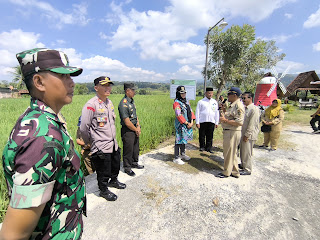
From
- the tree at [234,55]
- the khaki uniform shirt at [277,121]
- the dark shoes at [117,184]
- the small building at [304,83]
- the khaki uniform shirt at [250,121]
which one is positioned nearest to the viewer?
the dark shoes at [117,184]

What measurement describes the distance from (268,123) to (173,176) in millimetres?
3577

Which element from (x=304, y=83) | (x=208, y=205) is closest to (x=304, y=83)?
(x=304, y=83)

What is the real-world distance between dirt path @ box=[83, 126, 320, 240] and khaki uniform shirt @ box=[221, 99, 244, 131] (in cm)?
107

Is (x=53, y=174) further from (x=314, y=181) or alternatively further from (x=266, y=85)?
(x=266, y=85)

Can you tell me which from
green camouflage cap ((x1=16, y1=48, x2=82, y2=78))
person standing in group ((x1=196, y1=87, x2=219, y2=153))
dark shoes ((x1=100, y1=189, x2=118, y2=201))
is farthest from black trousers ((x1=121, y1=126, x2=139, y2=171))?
green camouflage cap ((x1=16, y1=48, x2=82, y2=78))

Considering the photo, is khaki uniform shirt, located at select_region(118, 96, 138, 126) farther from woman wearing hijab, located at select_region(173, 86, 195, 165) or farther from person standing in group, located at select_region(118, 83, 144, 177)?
woman wearing hijab, located at select_region(173, 86, 195, 165)

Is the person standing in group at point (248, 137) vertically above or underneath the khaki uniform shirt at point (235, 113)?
underneath

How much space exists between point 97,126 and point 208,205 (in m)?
2.05

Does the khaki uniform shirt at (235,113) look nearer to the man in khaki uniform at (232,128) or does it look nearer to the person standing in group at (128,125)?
the man in khaki uniform at (232,128)

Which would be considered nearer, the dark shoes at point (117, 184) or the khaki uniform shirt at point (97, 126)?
the khaki uniform shirt at point (97, 126)

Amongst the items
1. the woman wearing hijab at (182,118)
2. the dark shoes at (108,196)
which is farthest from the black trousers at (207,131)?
the dark shoes at (108,196)

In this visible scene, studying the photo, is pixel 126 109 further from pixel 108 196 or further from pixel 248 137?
pixel 248 137

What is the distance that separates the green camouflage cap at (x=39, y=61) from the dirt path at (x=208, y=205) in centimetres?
201

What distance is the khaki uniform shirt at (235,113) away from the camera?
3.07 m
